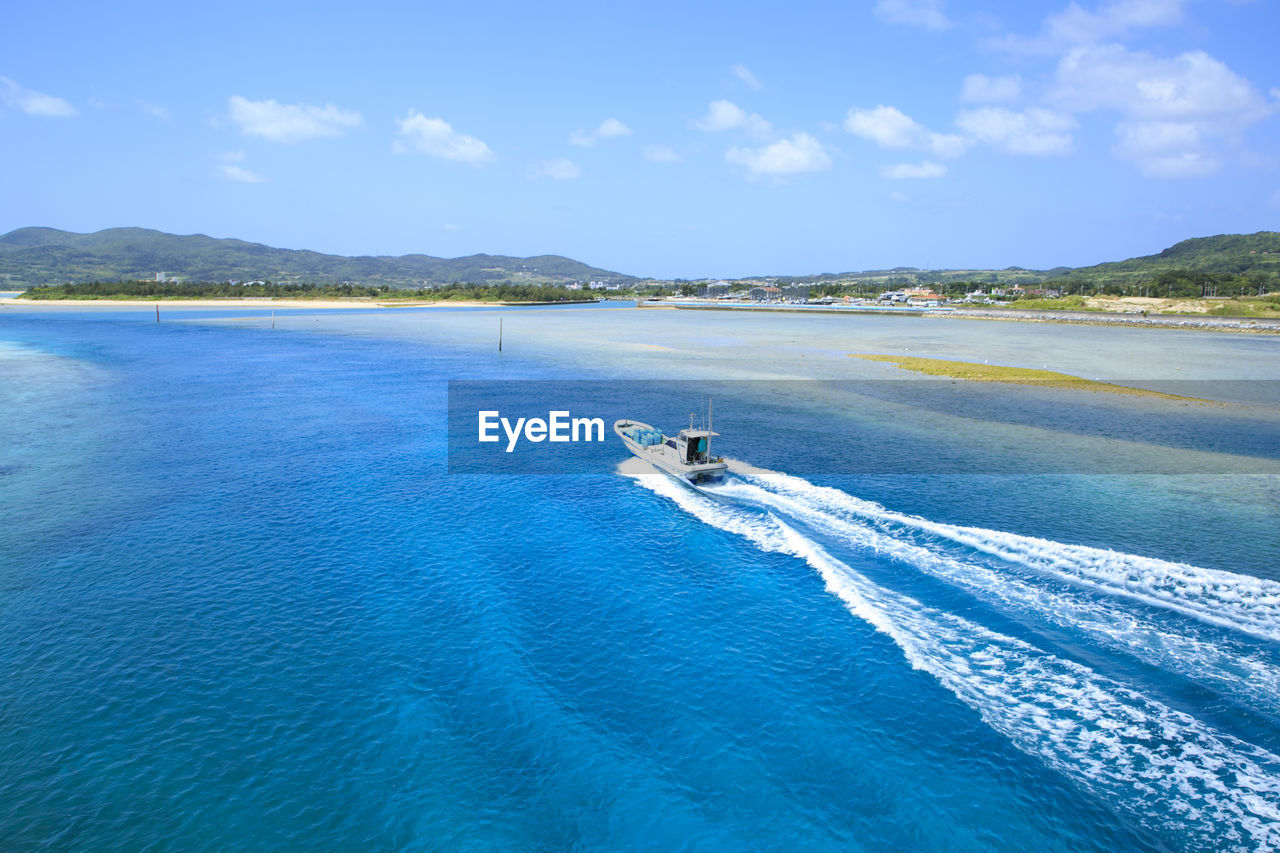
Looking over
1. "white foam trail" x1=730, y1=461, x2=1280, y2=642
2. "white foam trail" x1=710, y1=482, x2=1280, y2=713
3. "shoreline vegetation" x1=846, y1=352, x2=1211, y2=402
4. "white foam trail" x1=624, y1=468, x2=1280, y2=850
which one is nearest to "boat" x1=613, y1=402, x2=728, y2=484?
"white foam trail" x1=710, y1=482, x2=1280, y2=713

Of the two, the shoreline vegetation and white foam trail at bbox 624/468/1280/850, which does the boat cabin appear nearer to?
white foam trail at bbox 624/468/1280/850

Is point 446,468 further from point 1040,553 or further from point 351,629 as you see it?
point 1040,553

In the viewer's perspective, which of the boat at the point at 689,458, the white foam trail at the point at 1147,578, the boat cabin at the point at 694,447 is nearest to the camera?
the white foam trail at the point at 1147,578

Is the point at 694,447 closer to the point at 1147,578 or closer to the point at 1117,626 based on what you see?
the point at 1147,578

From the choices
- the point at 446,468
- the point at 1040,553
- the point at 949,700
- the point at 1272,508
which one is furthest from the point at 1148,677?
the point at 446,468

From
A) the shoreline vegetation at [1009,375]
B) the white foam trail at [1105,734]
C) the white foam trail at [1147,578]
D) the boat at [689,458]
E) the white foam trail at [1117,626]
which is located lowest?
the white foam trail at [1105,734]

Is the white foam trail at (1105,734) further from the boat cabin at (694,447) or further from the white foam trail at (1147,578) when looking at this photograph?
the boat cabin at (694,447)

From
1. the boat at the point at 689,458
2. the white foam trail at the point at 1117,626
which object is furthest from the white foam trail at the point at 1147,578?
the boat at the point at 689,458
